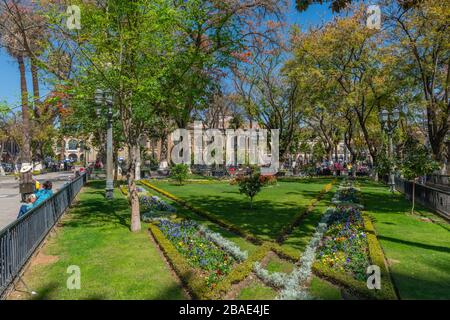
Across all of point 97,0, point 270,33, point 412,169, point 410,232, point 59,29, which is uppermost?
point 270,33

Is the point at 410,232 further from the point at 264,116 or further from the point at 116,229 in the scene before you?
the point at 264,116

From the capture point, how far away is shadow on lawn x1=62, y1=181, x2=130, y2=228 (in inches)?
487

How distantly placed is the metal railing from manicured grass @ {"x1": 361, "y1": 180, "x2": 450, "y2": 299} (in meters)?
6.34

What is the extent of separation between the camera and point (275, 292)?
6.26 meters

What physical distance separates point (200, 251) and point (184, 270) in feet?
3.64

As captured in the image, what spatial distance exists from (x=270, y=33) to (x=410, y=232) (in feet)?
52.3

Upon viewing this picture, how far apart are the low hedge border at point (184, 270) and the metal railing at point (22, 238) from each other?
2.76 m

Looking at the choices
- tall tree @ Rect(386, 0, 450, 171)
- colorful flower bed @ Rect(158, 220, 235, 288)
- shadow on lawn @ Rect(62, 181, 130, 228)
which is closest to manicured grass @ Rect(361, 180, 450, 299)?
colorful flower bed @ Rect(158, 220, 235, 288)

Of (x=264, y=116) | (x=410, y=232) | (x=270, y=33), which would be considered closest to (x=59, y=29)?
(x=410, y=232)

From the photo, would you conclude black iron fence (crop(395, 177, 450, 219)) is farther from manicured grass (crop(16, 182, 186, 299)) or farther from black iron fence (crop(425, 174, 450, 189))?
manicured grass (crop(16, 182, 186, 299))

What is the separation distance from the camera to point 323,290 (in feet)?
20.9

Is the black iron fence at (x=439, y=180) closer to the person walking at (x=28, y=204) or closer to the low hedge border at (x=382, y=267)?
the low hedge border at (x=382, y=267)

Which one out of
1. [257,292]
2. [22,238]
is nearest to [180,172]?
[22,238]
